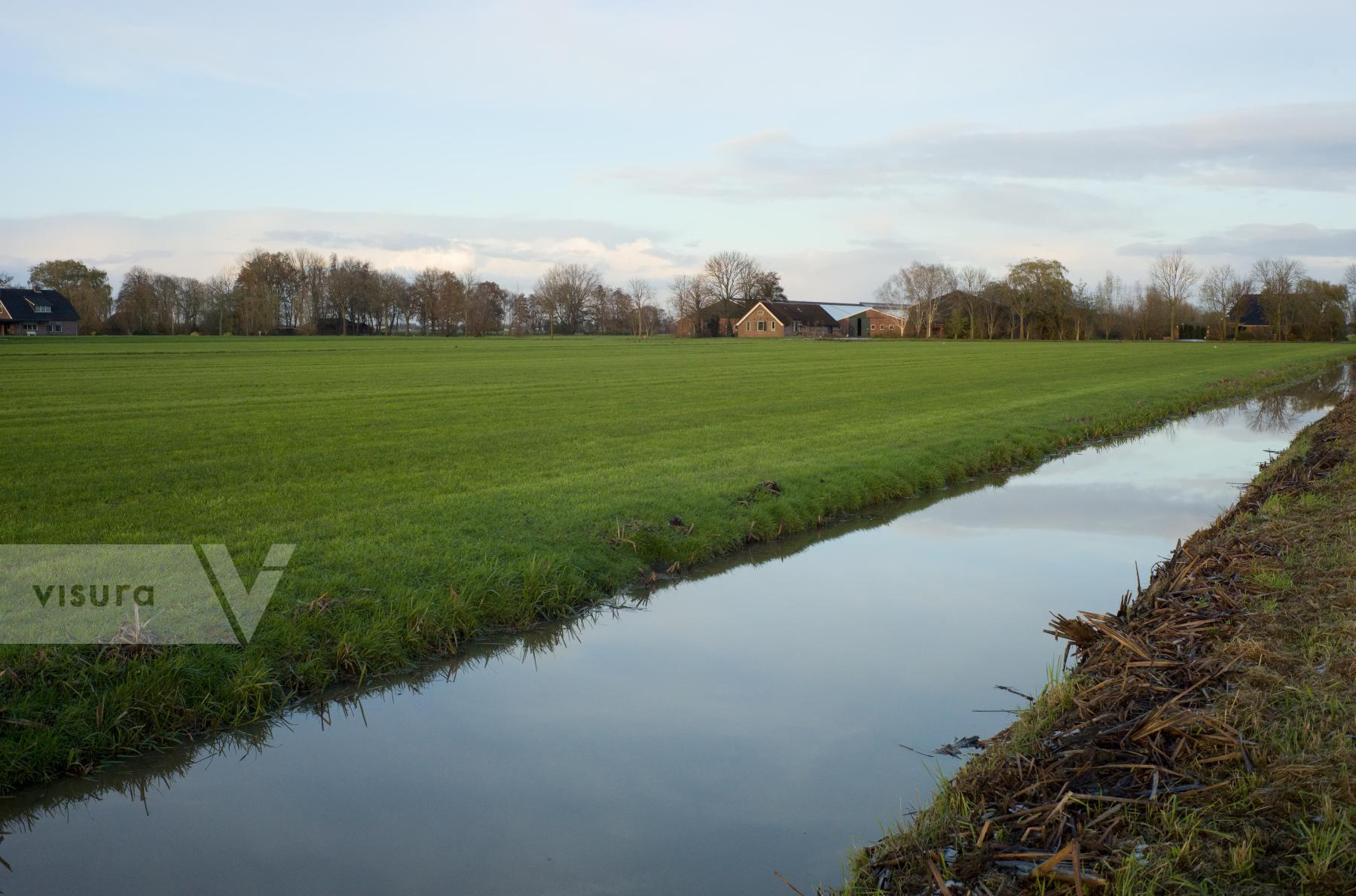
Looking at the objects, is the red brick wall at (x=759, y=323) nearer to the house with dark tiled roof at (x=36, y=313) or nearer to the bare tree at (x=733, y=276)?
the bare tree at (x=733, y=276)

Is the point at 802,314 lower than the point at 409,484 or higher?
higher

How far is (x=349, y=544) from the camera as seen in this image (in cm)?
895

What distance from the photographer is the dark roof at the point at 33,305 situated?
9162 cm

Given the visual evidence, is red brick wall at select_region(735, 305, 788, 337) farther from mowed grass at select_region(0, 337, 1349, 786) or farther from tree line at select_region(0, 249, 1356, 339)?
mowed grass at select_region(0, 337, 1349, 786)

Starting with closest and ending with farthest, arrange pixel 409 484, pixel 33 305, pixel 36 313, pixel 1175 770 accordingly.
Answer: pixel 1175 770 < pixel 409 484 < pixel 36 313 < pixel 33 305

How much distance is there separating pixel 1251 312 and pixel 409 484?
119534mm

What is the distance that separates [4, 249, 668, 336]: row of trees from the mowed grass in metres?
69.3

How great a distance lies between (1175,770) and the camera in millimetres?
4473

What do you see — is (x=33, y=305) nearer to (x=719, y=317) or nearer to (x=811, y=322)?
(x=719, y=317)

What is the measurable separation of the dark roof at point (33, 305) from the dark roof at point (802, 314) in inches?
3089

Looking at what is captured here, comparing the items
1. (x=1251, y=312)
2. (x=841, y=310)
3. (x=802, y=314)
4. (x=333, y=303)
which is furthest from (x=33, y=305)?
(x=1251, y=312)

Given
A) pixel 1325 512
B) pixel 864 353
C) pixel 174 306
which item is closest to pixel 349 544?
pixel 1325 512

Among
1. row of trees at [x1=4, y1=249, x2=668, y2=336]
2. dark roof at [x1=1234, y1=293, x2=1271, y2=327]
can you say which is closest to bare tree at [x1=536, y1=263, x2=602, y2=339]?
row of trees at [x1=4, y1=249, x2=668, y2=336]

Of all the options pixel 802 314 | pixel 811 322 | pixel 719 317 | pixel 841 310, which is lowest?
pixel 811 322
